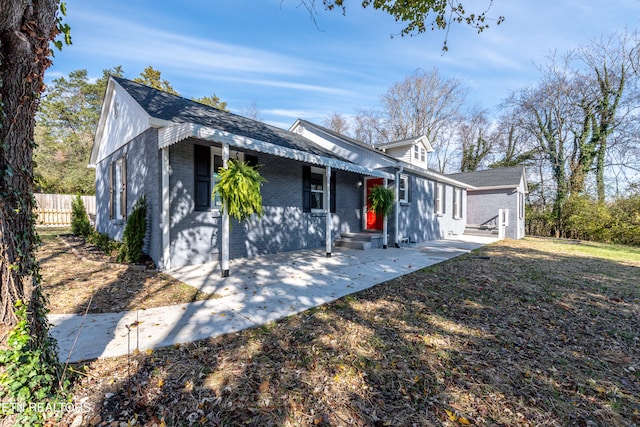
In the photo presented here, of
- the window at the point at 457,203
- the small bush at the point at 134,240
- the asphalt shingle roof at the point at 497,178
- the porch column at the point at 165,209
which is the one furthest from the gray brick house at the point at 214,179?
the asphalt shingle roof at the point at 497,178

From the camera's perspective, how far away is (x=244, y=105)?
28109 mm

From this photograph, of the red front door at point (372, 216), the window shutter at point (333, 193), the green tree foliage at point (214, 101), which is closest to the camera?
the window shutter at point (333, 193)

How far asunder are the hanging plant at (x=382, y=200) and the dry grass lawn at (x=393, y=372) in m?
5.60

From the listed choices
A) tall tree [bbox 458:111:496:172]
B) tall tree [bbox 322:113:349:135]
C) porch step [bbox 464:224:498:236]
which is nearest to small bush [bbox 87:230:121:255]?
porch step [bbox 464:224:498:236]

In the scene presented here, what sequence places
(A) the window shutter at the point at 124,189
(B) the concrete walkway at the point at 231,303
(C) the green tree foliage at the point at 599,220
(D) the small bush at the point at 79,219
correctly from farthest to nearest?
(C) the green tree foliage at the point at 599,220, (D) the small bush at the point at 79,219, (A) the window shutter at the point at 124,189, (B) the concrete walkway at the point at 231,303

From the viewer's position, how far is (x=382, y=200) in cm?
970

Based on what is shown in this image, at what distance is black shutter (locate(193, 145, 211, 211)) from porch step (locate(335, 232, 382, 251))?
4.96 m

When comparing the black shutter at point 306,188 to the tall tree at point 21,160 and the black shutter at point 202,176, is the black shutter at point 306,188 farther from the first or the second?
the tall tree at point 21,160

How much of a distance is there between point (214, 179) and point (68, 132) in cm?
2413

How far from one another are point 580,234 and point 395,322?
20.1m

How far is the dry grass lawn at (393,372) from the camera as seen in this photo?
2064 mm

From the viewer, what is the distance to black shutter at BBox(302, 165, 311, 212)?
9.20 meters

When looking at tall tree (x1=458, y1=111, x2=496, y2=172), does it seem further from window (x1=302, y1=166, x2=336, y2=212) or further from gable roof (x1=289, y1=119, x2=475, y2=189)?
window (x1=302, y1=166, x2=336, y2=212)

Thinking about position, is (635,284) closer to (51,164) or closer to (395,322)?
(395,322)
